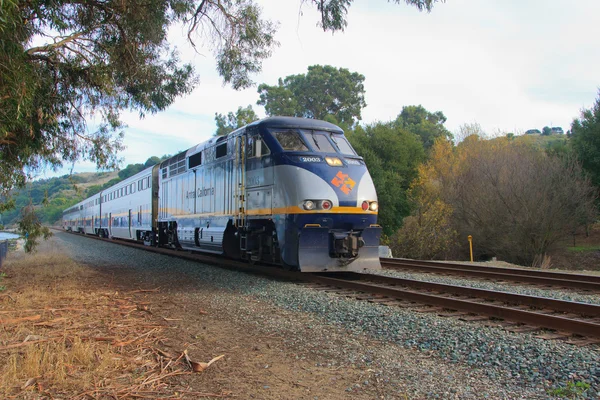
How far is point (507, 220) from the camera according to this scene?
2577 cm

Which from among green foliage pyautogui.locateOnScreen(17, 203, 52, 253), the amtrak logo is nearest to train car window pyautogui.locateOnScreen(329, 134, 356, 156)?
the amtrak logo

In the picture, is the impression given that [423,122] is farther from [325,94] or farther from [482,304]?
[482,304]

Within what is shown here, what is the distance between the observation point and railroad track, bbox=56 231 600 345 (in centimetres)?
591

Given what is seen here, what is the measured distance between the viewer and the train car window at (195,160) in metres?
14.9

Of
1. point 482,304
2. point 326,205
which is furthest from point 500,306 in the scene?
point 326,205

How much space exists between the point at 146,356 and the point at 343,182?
234 inches

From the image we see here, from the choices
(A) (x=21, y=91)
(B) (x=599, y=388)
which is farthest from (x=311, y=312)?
(A) (x=21, y=91)

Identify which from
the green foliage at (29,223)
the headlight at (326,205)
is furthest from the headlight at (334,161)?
the green foliage at (29,223)

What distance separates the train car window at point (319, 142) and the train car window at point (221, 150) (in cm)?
295

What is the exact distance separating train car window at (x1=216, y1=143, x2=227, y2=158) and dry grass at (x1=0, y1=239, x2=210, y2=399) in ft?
16.0

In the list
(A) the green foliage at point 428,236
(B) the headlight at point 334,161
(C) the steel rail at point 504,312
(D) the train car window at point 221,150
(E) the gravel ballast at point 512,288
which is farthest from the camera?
(A) the green foliage at point 428,236

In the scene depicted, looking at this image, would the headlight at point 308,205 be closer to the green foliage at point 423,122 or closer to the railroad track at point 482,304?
the railroad track at point 482,304

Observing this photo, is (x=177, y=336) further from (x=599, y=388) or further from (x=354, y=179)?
(x=354, y=179)

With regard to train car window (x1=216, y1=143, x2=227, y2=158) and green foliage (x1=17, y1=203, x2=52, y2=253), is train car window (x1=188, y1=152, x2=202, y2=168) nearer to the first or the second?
train car window (x1=216, y1=143, x2=227, y2=158)
